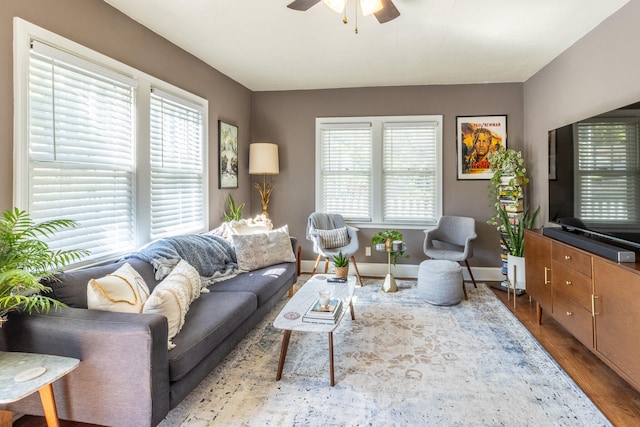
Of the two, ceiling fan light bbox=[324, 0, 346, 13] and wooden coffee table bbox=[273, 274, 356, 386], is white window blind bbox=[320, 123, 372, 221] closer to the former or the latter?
wooden coffee table bbox=[273, 274, 356, 386]

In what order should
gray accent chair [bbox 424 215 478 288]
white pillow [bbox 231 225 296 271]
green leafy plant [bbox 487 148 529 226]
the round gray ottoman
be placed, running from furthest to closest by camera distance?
1. gray accent chair [bbox 424 215 478 288]
2. green leafy plant [bbox 487 148 529 226]
3. the round gray ottoman
4. white pillow [bbox 231 225 296 271]

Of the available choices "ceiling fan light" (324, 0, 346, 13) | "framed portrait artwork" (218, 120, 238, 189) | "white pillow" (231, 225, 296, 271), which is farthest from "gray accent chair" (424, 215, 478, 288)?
"ceiling fan light" (324, 0, 346, 13)

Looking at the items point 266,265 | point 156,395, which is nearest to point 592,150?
point 266,265

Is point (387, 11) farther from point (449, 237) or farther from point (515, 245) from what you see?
point (449, 237)

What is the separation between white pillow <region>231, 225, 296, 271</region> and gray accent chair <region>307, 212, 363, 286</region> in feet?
2.01

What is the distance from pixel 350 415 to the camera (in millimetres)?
1819

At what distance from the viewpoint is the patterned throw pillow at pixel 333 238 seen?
418cm

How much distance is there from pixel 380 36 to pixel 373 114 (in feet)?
5.24

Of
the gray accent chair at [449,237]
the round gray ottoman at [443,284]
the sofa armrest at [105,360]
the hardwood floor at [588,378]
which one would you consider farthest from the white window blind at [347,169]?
the sofa armrest at [105,360]

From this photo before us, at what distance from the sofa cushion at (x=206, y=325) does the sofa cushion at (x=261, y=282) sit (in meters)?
0.13

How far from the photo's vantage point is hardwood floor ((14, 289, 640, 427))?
5.93 ft

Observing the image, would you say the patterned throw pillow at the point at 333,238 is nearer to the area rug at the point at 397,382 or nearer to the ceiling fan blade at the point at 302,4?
the area rug at the point at 397,382

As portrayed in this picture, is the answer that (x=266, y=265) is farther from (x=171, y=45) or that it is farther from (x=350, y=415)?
(x=171, y=45)

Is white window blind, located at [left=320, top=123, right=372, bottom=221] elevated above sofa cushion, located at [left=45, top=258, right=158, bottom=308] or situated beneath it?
elevated above
